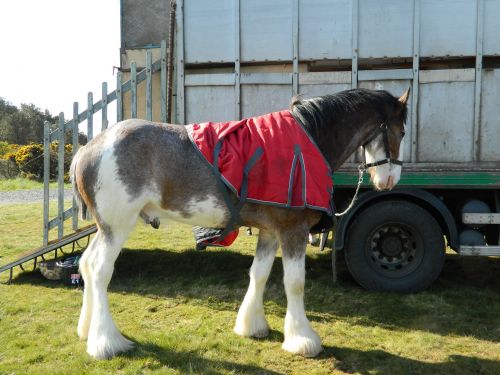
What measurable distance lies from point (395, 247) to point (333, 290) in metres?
0.83

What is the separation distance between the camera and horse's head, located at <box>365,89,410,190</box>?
11.6 ft

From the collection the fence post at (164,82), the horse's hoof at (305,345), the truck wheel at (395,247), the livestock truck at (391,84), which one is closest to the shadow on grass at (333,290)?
the truck wheel at (395,247)

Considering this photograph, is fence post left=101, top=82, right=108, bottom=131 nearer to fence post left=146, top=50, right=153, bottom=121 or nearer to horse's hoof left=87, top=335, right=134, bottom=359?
fence post left=146, top=50, right=153, bottom=121

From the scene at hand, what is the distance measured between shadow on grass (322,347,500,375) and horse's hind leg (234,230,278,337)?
62 cm

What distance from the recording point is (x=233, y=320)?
408 cm

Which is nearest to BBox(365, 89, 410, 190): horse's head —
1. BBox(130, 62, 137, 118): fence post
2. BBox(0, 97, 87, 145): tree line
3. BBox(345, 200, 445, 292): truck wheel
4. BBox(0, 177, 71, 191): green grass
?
BBox(345, 200, 445, 292): truck wheel

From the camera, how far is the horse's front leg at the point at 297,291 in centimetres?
332

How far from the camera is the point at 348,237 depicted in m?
4.71

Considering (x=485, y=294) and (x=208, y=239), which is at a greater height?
(x=208, y=239)

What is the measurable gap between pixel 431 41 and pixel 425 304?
2.64 meters

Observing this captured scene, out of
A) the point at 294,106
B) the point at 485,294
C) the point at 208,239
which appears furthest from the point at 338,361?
the point at 485,294

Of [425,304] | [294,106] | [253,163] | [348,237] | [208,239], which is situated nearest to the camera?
[253,163]

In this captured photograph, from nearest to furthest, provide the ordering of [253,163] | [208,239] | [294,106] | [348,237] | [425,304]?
[253,163] → [294,106] → [208,239] → [425,304] → [348,237]

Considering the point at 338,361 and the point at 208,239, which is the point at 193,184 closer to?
the point at 208,239
